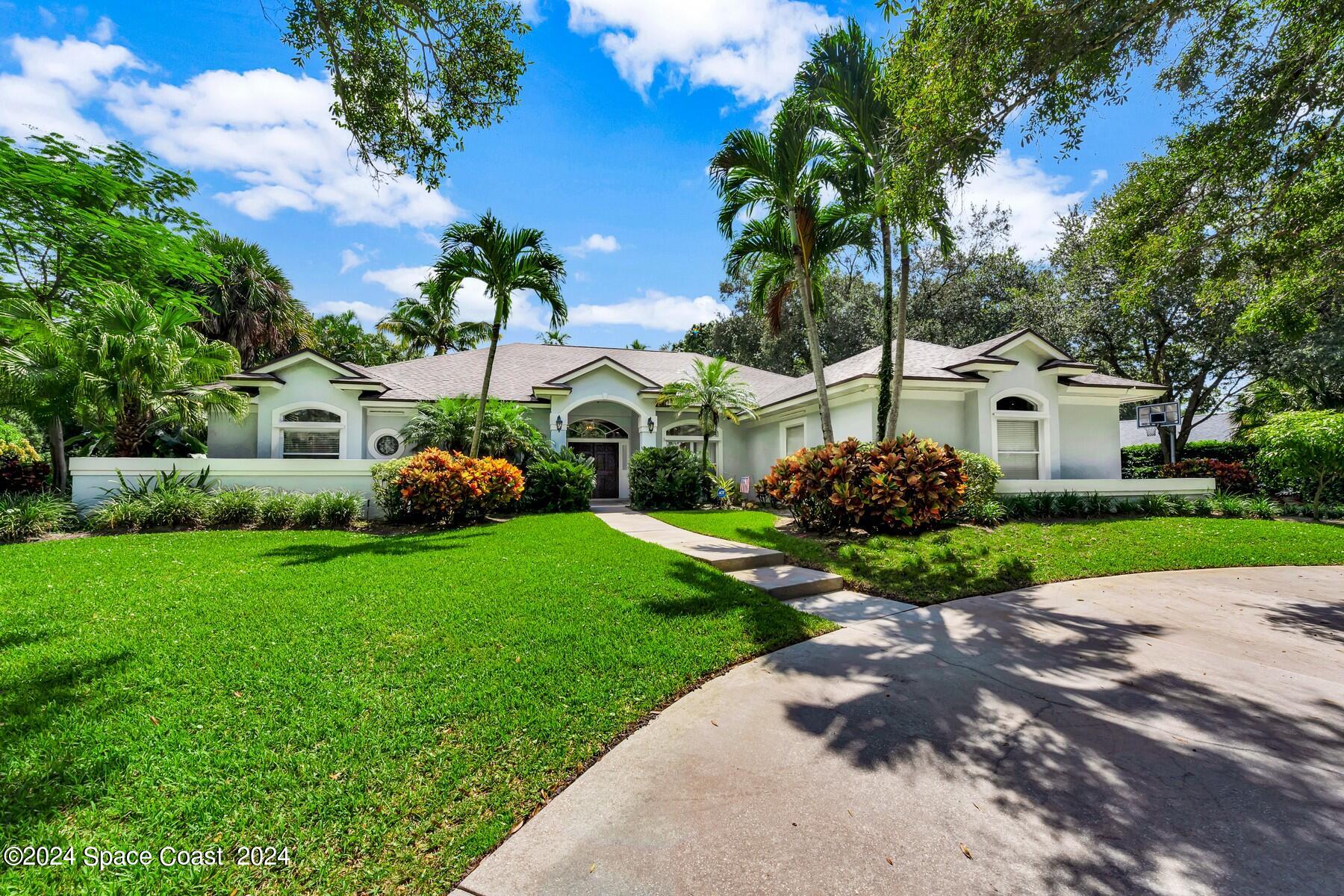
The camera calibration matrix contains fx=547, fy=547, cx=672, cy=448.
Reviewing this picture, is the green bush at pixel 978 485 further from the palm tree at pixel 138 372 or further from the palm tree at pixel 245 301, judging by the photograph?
the palm tree at pixel 245 301

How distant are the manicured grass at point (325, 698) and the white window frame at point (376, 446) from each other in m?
8.87

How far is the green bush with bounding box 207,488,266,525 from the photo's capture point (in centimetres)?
1088

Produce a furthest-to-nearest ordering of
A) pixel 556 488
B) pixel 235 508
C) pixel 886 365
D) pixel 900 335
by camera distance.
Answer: pixel 556 488 < pixel 886 365 < pixel 235 508 < pixel 900 335

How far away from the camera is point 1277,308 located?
984 cm

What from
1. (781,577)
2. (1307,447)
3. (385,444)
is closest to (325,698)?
(781,577)

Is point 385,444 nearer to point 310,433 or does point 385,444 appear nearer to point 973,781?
point 310,433

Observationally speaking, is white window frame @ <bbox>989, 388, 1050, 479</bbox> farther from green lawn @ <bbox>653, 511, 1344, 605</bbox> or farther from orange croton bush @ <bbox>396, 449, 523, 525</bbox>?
orange croton bush @ <bbox>396, 449, 523, 525</bbox>

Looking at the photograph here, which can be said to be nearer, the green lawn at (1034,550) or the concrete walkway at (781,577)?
the concrete walkway at (781,577)

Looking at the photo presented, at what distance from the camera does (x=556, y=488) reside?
547 inches

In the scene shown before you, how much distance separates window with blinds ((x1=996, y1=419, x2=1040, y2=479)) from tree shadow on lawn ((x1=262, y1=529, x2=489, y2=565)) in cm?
1266

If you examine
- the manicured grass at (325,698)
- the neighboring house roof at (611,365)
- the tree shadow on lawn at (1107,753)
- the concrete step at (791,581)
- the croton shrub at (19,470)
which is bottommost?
the tree shadow on lawn at (1107,753)

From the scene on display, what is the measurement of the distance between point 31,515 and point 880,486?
49.0ft

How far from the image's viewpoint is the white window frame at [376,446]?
622 inches

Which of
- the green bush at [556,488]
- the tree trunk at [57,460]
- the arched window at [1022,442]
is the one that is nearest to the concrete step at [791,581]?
the green bush at [556,488]
